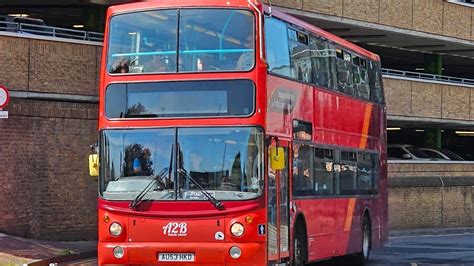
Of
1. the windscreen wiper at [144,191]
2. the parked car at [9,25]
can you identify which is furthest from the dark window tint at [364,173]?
the parked car at [9,25]

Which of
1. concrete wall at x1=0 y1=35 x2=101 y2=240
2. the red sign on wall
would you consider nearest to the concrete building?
concrete wall at x1=0 y1=35 x2=101 y2=240

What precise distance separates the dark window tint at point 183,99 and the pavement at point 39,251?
4003mm

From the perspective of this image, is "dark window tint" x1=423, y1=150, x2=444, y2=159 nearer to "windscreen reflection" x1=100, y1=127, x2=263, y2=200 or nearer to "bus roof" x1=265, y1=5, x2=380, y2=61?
"bus roof" x1=265, y1=5, x2=380, y2=61

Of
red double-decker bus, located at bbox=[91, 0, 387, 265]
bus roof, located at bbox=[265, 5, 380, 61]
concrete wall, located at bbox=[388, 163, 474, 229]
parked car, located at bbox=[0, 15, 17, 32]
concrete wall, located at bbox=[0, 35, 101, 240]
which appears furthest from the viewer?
concrete wall, located at bbox=[388, 163, 474, 229]

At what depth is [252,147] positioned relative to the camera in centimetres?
1216

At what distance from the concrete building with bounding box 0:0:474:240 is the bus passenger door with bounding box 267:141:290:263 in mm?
7684

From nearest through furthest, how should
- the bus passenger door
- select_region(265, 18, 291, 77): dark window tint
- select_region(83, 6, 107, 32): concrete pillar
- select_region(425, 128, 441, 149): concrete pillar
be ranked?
1. the bus passenger door
2. select_region(265, 18, 291, 77): dark window tint
3. select_region(83, 6, 107, 32): concrete pillar
4. select_region(425, 128, 441, 149): concrete pillar

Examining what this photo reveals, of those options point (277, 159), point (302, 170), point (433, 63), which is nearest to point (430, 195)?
point (433, 63)

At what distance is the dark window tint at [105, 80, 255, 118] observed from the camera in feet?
40.0

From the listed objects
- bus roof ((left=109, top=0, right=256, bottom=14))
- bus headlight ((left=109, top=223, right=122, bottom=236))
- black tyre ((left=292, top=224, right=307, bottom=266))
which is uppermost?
bus roof ((left=109, top=0, right=256, bottom=14))

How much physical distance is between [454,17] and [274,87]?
899 inches

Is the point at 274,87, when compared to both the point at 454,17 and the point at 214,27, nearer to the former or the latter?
the point at 214,27

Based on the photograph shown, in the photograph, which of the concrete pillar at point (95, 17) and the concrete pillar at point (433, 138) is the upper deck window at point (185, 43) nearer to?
the concrete pillar at point (95, 17)

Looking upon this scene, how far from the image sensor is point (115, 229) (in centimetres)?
1234
